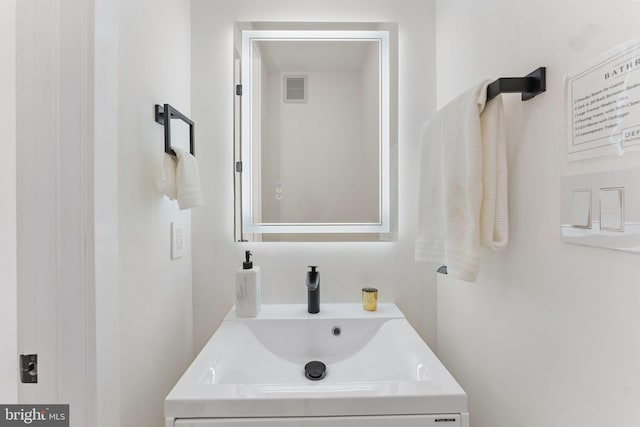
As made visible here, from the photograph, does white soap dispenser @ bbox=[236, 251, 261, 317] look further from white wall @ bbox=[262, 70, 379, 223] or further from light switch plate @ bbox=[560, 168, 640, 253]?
light switch plate @ bbox=[560, 168, 640, 253]

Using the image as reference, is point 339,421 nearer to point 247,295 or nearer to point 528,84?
point 247,295

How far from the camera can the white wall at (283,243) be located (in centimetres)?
124

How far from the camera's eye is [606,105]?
19.8 inches

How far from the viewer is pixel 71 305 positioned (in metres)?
→ 0.68

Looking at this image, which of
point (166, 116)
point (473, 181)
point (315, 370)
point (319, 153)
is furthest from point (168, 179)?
point (473, 181)

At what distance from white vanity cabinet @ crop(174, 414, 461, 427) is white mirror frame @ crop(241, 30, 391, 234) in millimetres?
686

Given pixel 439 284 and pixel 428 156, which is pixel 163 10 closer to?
pixel 428 156

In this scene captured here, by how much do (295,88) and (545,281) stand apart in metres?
1.06

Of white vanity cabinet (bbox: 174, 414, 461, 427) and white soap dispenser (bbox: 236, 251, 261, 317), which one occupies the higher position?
white soap dispenser (bbox: 236, 251, 261, 317)

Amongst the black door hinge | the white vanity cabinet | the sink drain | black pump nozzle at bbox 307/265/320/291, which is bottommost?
the sink drain

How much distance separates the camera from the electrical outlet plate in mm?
1061

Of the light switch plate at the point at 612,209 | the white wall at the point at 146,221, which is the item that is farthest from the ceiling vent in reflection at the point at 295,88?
the light switch plate at the point at 612,209
